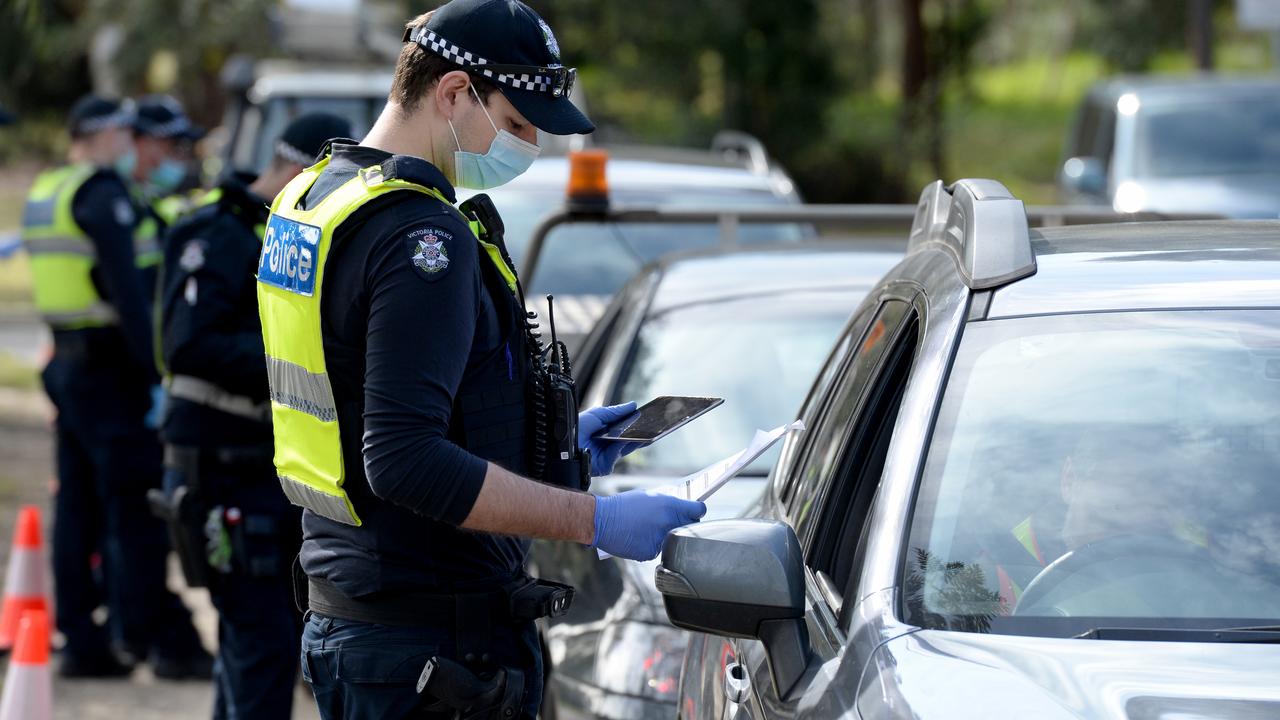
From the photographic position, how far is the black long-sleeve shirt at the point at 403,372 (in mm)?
2414

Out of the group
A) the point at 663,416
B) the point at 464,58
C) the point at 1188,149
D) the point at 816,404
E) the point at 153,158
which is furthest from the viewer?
the point at 1188,149

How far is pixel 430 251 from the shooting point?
8.07 feet

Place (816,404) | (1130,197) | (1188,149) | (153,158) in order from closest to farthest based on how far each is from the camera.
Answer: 1. (816,404)
2. (153,158)
3. (1130,197)
4. (1188,149)

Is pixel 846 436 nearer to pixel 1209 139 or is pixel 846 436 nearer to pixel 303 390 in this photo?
pixel 303 390

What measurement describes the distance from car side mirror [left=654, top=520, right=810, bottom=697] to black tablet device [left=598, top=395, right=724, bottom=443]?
369 mm

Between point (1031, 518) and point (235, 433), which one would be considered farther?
point (235, 433)

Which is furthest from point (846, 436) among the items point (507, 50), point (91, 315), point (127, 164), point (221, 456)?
point (127, 164)

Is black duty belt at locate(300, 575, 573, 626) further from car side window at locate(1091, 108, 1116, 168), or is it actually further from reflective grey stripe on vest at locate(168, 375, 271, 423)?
car side window at locate(1091, 108, 1116, 168)

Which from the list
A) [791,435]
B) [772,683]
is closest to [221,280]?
[791,435]

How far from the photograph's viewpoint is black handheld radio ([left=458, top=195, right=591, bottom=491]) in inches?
107

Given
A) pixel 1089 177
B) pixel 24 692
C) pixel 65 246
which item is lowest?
pixel 24 692

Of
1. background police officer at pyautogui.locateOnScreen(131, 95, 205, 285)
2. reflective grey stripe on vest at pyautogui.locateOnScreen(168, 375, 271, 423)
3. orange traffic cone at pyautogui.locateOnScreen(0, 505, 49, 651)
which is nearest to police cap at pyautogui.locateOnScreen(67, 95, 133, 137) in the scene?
background police officer at pyautogui.locateOnScreen(131, 95, 205, 285)

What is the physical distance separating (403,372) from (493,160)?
0.50 m

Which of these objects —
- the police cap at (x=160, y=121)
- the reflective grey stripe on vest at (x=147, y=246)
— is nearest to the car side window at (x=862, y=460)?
the reflective grey stripe on vest at (x=147, y=246)
